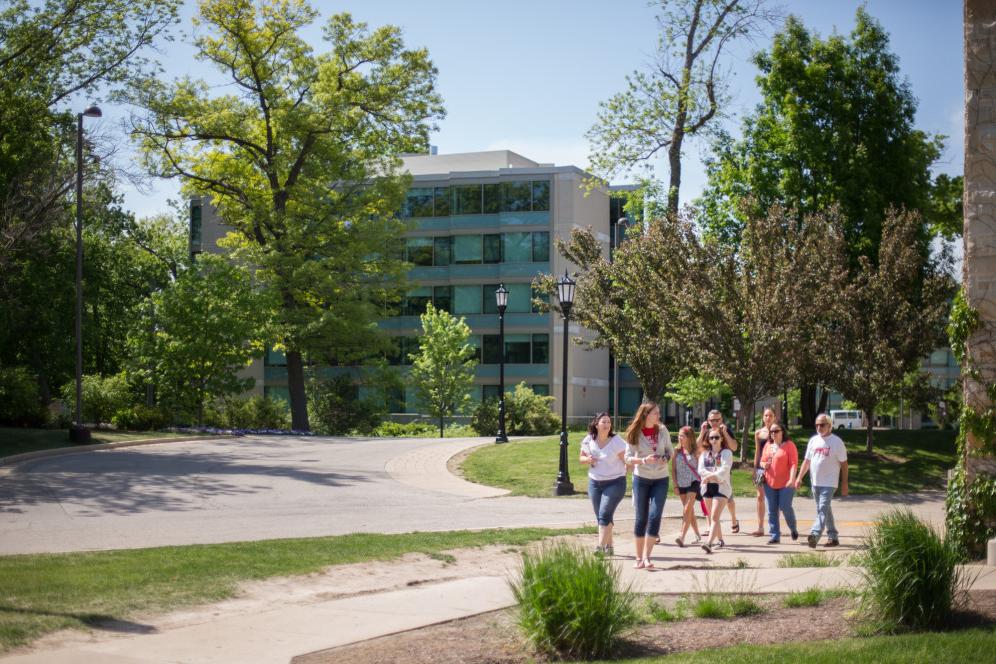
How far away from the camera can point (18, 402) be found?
32.9 m

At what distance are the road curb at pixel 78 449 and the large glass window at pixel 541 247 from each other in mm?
34218

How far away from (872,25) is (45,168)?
29272 millimetres

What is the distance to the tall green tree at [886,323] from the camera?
95.1 ft

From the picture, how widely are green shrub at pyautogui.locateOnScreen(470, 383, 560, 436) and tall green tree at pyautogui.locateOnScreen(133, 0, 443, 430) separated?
6109 mm

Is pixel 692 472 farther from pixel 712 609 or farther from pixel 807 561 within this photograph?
pixel 712 609

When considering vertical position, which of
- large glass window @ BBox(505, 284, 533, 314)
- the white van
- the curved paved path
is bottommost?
the white van

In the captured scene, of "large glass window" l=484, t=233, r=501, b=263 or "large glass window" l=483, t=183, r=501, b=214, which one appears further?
"large glass window" l=483, t=183, r=501, b=214

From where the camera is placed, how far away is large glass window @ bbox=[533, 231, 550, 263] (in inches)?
2566

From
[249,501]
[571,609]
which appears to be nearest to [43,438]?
[249,501]

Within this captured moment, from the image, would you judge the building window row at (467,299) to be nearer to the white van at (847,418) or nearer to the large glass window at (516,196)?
the large glass window at (516,196)

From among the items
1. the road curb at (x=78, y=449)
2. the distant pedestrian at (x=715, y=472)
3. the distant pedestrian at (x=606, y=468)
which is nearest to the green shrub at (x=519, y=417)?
the road curb at (x=78, y=449)

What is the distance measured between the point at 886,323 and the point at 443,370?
92.1 ft

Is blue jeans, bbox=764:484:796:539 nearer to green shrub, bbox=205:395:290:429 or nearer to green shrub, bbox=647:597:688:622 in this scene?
green shrub, bbox=647:597:688:622

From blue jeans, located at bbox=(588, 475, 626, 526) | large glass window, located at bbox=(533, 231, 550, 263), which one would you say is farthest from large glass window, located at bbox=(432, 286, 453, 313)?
blue jeans, located at bbox=(588, 475, 626, 526)
